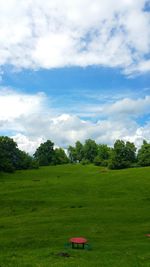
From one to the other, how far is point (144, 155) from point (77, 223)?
8957 cm

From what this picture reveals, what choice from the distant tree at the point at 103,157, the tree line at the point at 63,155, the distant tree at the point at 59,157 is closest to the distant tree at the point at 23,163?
the tree line at the point at 63,155

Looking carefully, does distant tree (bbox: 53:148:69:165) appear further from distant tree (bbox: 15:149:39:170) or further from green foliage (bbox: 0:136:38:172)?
distant tree (bbox: 15:149:39:170)

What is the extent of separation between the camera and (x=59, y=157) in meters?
185

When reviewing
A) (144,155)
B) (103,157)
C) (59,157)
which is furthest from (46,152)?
(144,155)

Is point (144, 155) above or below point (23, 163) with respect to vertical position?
above

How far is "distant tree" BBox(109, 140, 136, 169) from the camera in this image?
129875mm

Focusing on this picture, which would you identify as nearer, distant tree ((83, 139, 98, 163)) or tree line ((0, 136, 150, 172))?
tree line ((0, 136, 150, 172))

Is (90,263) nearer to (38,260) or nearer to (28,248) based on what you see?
(38,260)

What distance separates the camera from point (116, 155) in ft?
435

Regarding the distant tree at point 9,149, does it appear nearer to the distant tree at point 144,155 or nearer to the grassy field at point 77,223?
the distant tree at point 144,155

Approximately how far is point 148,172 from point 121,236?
6128 centimetres

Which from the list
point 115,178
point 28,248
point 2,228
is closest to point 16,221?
point 2,228

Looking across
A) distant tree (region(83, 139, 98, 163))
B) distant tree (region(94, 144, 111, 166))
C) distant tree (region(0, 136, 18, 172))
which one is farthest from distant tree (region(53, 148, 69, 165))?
distant tree (region(0, 136, 18, 172))

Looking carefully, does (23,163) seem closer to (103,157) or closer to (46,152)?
(46,152)
